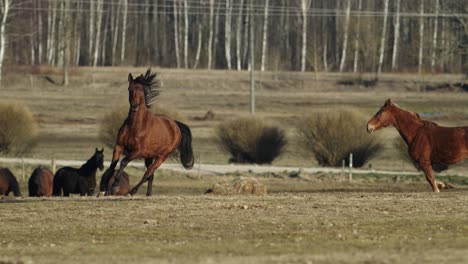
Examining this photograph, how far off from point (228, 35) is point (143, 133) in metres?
80.0

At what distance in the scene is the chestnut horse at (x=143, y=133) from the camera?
22312mm

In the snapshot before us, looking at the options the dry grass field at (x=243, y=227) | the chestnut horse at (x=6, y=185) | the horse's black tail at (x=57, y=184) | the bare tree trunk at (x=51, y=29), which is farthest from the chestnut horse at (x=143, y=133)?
the bare tree trunk at (x=51, y=29)

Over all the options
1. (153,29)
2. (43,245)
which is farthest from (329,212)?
(153,29)

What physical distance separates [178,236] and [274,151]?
33032 mm

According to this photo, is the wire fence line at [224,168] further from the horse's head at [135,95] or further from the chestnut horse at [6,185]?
the horse's head at [135,95]

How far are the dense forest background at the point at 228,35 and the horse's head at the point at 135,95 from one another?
70942 mm

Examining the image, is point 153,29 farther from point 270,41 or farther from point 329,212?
point 329,212

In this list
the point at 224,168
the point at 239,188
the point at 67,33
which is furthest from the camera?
the point at 67,33

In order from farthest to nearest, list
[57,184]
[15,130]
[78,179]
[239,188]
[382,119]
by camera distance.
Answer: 1. [15,130]
2. [57,184]
3. [78,179]
4. [239,188]
5. [382,119]

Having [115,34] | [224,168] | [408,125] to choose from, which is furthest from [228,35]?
[408,125]

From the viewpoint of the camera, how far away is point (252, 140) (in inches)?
1940

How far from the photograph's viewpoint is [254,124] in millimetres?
49812

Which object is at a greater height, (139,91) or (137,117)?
(139,91)

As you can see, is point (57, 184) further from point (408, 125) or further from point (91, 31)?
point (91, 31)
